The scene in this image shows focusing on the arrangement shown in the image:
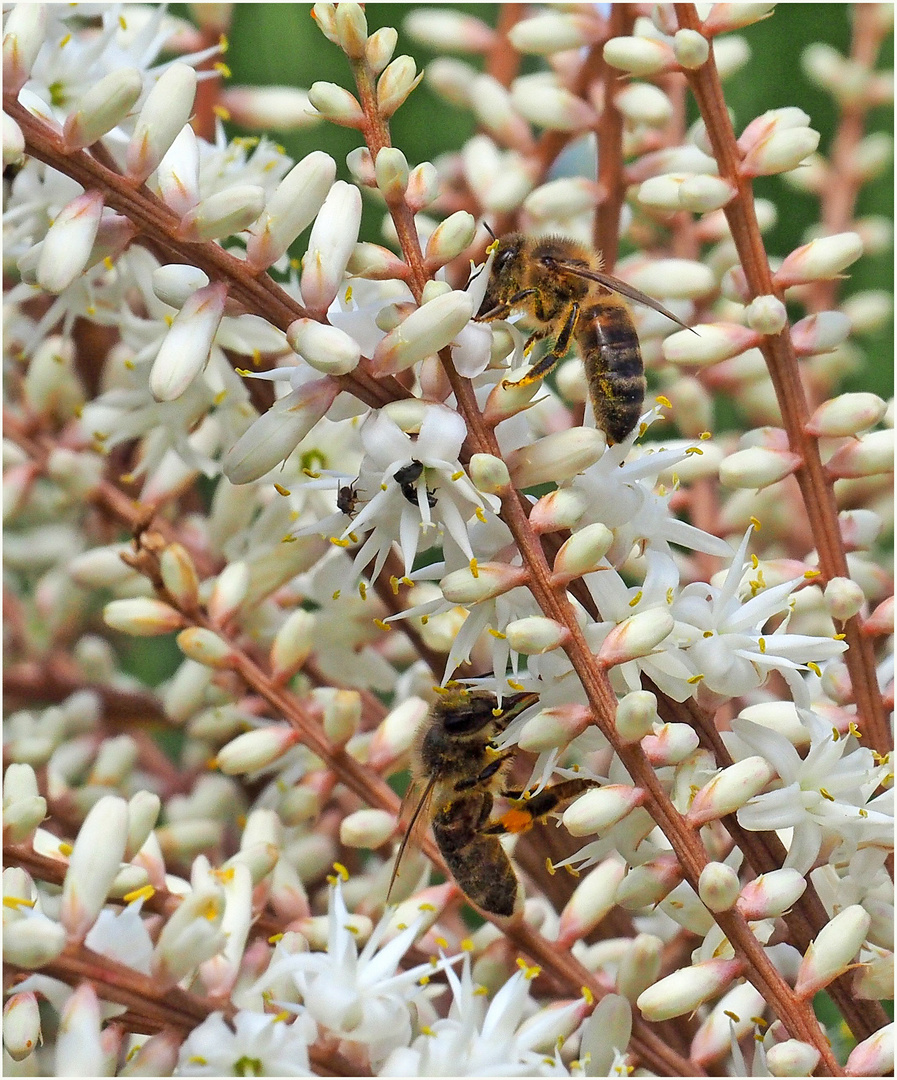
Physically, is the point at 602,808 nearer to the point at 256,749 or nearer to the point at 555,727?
the point at 555,727

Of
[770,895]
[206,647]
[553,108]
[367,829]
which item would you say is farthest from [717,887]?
[553,108]

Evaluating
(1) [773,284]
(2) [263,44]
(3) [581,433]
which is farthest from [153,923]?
(2) [263,44]

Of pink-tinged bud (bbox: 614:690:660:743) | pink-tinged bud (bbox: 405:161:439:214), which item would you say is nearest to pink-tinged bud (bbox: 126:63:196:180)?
pink-tinged bud (bbox: 405:161:439:214)

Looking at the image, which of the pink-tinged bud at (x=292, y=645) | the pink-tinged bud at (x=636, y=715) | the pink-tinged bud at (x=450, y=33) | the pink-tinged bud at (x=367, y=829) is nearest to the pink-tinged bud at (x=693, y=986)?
the pink-tinged bud at (x=636, y=715)

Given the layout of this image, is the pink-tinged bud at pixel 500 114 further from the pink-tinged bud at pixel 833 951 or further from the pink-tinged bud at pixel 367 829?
the pink-tinged bud at pixel 833 951

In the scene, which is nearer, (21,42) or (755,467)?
(21,42)

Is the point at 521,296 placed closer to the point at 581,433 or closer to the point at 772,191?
the point at 581,433

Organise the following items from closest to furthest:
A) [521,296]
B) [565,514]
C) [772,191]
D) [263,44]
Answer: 1. [565,514]
2. [521,296]
3. [263,44]
4. [772,191]

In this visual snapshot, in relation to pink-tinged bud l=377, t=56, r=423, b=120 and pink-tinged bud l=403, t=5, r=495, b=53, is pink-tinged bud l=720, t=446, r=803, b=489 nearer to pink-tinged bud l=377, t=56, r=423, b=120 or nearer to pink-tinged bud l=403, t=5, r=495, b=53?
pink-tinged bud l=377, t=56, r=423, b=120
